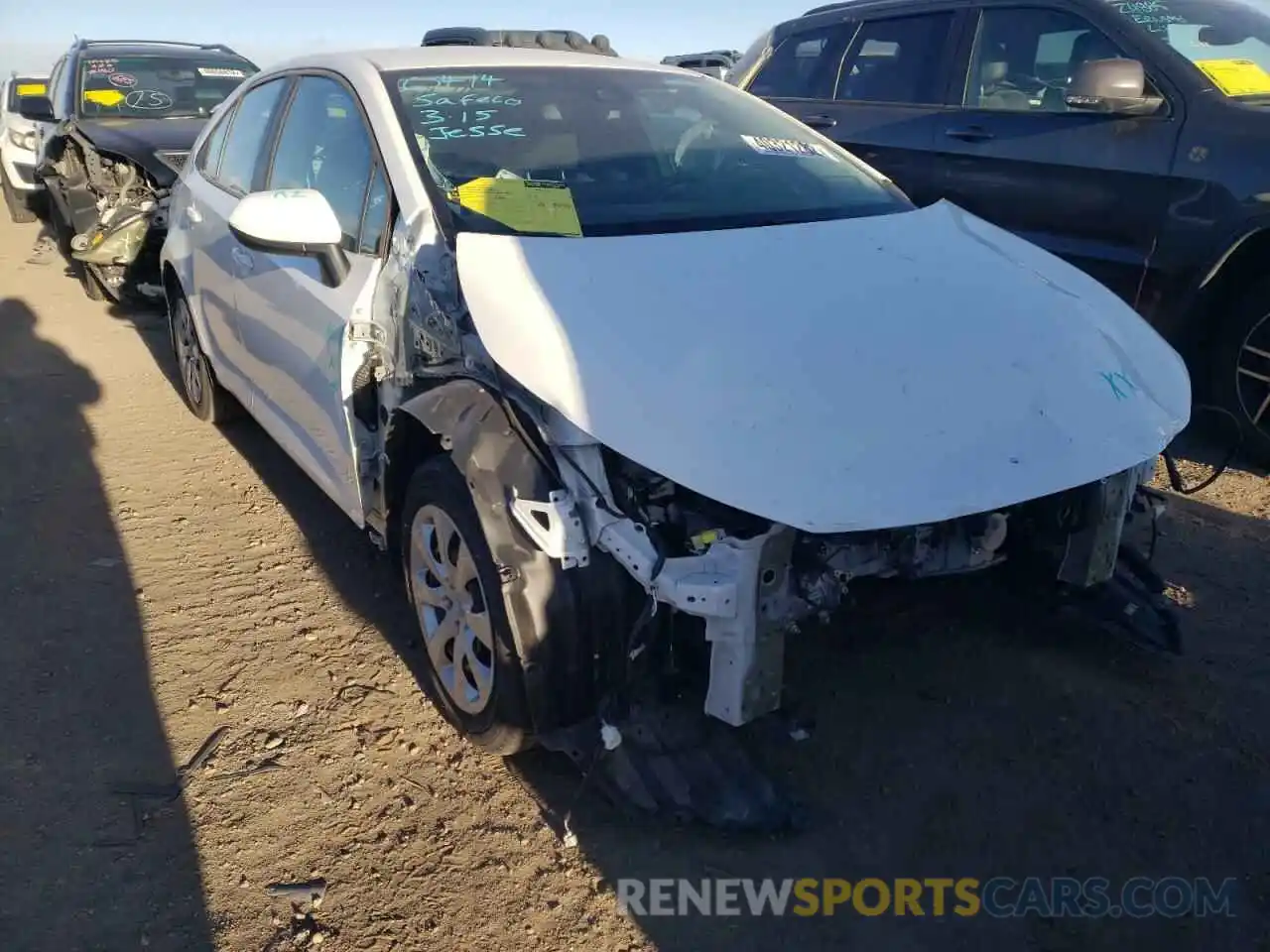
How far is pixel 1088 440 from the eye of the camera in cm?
222

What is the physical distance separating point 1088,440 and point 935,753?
0.97m

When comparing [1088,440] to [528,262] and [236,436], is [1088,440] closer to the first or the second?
[528,262]

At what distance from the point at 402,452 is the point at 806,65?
14.8ft

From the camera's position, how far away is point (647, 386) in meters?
2.18

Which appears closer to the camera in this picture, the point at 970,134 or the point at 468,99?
the point at 468,99

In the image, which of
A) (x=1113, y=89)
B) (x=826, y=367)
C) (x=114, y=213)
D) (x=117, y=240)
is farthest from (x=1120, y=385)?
(x=114, y=213)

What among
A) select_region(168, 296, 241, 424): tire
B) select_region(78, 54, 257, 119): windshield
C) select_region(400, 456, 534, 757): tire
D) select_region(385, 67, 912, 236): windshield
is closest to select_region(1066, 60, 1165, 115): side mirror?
select_region(385, 67, 912, 236): windshield

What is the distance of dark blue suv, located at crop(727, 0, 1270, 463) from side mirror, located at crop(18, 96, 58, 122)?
20.6 ft

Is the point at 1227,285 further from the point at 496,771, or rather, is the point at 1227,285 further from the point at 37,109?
the point at 37,109

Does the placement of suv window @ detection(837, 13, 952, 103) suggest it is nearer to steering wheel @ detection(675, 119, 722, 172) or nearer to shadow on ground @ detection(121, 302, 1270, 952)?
steering wheel @ detection(675, 119, 722, 172)

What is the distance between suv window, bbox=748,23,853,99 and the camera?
19.5ft

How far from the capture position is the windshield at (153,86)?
25.5 feet

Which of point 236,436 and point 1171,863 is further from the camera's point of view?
point 236,436

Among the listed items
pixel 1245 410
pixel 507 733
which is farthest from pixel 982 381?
pixel 1245 410
